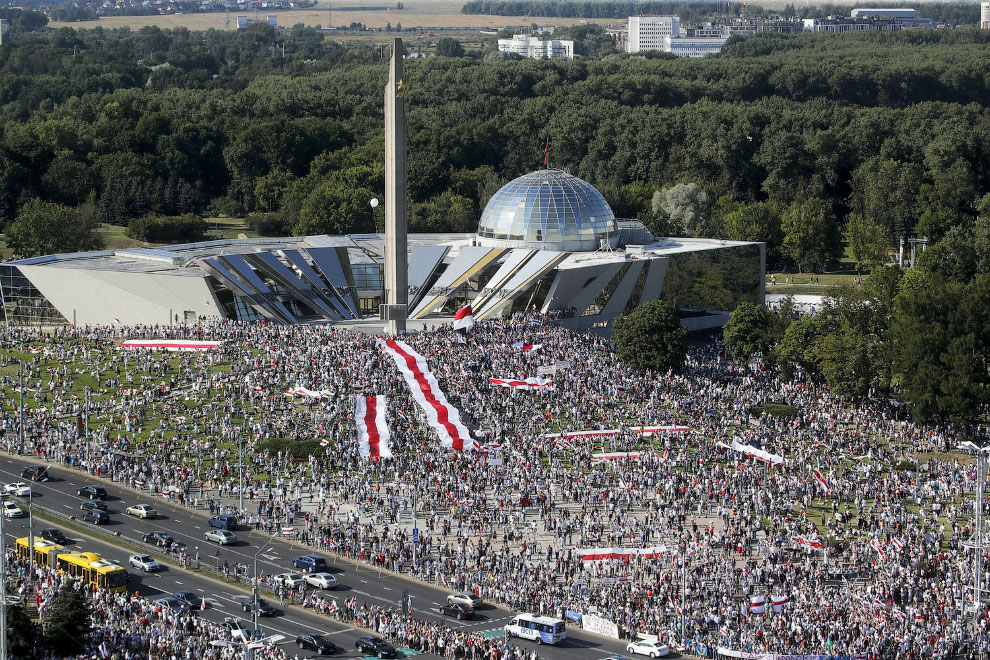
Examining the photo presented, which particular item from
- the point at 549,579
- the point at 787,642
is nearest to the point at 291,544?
the point at 549,579

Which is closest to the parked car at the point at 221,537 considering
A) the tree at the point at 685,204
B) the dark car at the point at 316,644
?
the dark car at the point at 316,644

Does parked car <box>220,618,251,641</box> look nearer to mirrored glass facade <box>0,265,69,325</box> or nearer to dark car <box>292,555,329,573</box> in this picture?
dark car <box>292,555,329,573</box>

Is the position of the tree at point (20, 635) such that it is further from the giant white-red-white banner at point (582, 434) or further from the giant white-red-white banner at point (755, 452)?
the giant white-red-white banner at point (755, 452)

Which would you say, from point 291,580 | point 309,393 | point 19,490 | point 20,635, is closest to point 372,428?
point 309,393

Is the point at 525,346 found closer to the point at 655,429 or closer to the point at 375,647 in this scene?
the point at 655,429

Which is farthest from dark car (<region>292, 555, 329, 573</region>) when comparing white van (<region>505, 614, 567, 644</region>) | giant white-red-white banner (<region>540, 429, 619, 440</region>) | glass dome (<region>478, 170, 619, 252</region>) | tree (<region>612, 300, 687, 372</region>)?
glass dome (<region>478, 170, 619, 252</region>)
